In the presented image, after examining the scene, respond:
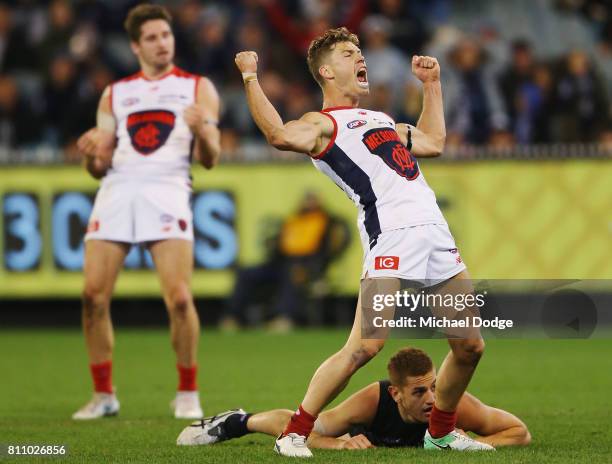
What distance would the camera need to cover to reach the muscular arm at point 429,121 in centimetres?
764

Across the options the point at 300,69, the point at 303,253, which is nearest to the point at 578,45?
the point at 300,69

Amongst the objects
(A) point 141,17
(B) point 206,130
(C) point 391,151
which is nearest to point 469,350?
(C) point 391,151

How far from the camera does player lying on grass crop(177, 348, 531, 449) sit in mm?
7398

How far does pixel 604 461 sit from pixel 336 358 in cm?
143

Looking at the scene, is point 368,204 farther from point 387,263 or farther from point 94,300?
point 94,300

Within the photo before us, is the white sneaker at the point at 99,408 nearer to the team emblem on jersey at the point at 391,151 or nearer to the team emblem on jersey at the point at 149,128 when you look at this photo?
the team emblem on jersey at the point at 149,128

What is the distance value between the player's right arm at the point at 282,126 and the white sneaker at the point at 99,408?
3138mm

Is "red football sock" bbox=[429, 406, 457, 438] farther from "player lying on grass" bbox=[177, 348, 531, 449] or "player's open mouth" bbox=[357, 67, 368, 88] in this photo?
"player's open mouth" bbox=[357, 67, 368, 88]

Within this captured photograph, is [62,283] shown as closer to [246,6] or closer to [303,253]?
[303,253]

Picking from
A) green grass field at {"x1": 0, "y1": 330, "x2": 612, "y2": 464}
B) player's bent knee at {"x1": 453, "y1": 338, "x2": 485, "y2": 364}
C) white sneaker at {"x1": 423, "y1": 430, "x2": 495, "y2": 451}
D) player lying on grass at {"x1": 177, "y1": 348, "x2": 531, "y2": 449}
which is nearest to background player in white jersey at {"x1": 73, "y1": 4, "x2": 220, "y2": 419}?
green grass field at {"x1": 0, "y1": 330, "x2": 612, "y2": 464}

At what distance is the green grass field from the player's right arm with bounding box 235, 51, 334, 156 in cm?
161

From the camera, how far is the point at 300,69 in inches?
762

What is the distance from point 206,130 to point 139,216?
2.51 ft

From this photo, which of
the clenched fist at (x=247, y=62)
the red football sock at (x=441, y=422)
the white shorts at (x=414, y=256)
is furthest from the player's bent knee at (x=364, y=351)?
the clenched fist at (x=247, y=62)
